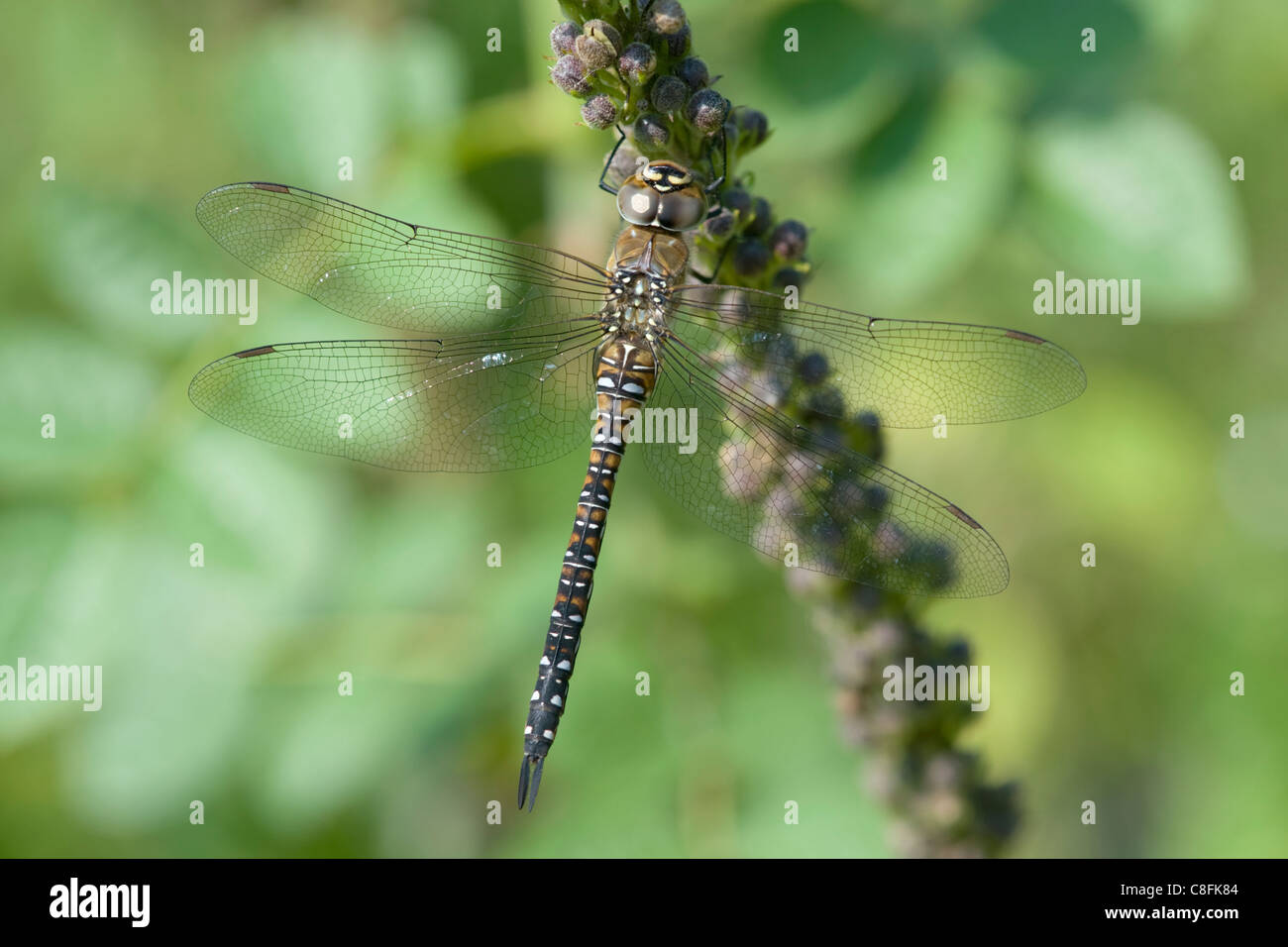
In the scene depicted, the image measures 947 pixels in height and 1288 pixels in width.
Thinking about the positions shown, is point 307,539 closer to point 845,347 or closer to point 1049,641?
point 845,347

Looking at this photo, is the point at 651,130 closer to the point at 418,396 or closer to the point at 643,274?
the point at 643,274

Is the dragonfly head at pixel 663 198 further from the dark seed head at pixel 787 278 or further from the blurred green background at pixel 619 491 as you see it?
the blurred green background at pixel 619 491

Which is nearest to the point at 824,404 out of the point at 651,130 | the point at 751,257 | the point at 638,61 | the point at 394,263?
the point at 751,257

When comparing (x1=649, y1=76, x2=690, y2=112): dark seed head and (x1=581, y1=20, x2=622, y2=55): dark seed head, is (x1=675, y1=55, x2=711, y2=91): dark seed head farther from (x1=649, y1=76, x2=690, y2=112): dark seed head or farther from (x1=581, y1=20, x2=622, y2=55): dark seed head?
(x1=581, y1=20, x2=622, y2=55): dark seed head

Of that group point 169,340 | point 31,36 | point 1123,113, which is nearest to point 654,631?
point 169,340

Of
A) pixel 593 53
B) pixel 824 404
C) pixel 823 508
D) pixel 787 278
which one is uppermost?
pixel 593 53

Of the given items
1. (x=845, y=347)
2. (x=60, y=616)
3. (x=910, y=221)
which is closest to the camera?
(x=845, y=347)

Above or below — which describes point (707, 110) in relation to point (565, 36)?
below
